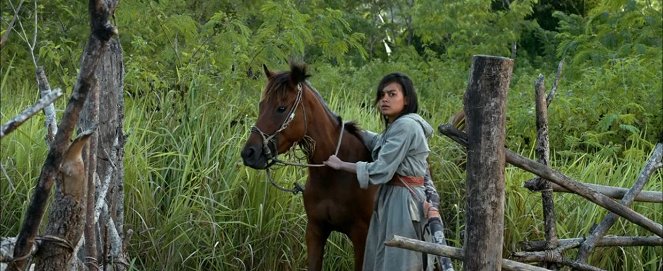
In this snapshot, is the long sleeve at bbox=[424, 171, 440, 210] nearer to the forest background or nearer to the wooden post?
the wooden post

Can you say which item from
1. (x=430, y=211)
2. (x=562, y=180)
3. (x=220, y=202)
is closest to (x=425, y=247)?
(x=562, y=180)

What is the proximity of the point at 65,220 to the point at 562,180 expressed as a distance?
7.60 feet

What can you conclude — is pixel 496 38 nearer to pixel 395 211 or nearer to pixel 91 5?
pixel 395 211

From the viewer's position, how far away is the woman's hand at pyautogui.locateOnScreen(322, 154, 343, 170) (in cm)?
598

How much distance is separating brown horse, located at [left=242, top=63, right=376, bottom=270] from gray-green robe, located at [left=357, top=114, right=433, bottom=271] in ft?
0.69

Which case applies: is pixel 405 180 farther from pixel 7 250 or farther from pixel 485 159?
pixel 7 250

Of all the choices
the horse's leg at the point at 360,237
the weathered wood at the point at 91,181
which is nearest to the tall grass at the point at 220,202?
the horse's leg at the point at 360,237

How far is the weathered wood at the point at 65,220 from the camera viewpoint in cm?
432

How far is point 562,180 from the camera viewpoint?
5332 mm

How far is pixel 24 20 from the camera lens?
11.3 meters

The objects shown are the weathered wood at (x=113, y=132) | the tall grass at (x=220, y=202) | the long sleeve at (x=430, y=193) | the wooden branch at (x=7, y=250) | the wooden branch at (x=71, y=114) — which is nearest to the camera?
the wooden branch at (x=71, y=114)

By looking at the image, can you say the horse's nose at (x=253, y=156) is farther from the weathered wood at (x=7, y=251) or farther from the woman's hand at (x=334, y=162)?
the weathered wood at (x=7, y=251)

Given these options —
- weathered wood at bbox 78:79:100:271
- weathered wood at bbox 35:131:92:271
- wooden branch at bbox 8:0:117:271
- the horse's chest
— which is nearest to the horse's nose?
the horse's chest

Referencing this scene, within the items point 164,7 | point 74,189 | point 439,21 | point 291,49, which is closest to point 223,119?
point 291,49
